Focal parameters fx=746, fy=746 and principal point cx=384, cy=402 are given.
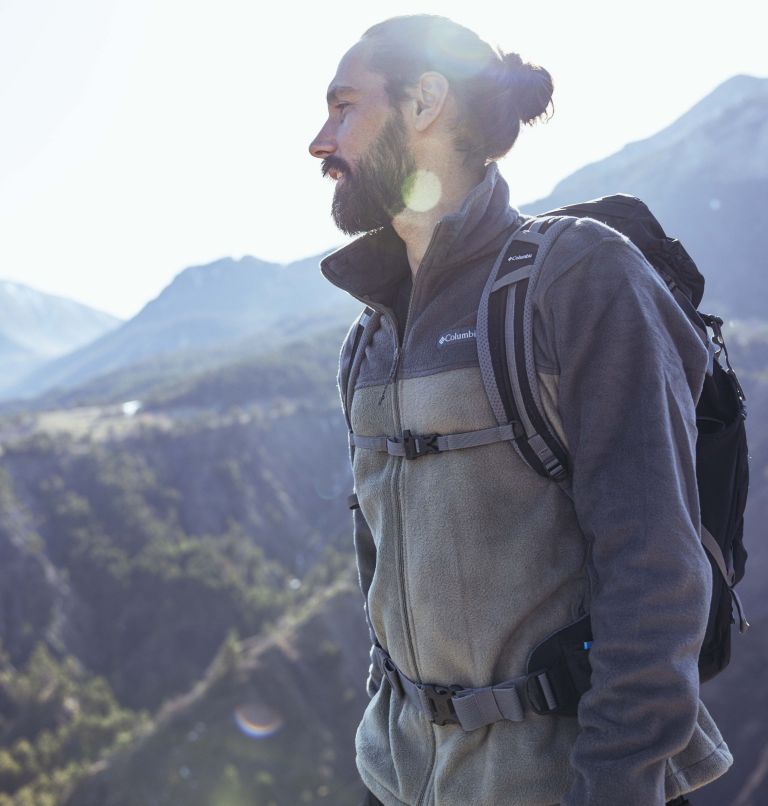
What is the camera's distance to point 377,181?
2.19 m

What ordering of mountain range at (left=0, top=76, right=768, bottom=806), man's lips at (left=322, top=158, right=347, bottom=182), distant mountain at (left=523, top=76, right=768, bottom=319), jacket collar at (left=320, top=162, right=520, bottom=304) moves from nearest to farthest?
jacket collar at (left=320, top=162, right=520, bottom=304) → man's lips at (left=322, top=158, right=347, bottom=182) → mountain range at (left=0, top=76, right=768, bottom=806) → distant mountain at (left=523, top=76, right=768, bottom=319)

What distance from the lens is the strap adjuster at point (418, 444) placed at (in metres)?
1.92

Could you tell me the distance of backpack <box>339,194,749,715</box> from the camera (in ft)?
5.76

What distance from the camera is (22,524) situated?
73.3m

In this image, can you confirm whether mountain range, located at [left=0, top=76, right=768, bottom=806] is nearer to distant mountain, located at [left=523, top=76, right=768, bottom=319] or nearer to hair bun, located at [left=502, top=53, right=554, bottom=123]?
distant mountain, located at [left=523, top=76, right=768, bottom=319]

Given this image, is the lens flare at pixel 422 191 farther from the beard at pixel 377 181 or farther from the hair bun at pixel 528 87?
the hair bun at pixel 528 87

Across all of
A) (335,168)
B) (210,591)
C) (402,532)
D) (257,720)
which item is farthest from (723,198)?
(402,532)

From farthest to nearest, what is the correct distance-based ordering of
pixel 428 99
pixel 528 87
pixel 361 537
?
pixel 361 537, pixel 528 87, pixel 428 99

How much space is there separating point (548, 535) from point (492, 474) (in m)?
0.20

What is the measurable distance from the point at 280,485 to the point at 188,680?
3043 cm

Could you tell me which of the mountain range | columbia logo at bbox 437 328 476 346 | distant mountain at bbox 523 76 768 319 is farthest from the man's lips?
distant mountain at bbox 523 76 768 319

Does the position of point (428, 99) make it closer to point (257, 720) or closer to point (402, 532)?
point (402, 532)

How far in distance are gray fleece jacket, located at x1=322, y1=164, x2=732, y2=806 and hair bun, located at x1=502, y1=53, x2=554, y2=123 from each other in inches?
10.2

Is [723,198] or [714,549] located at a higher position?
[714,549]
